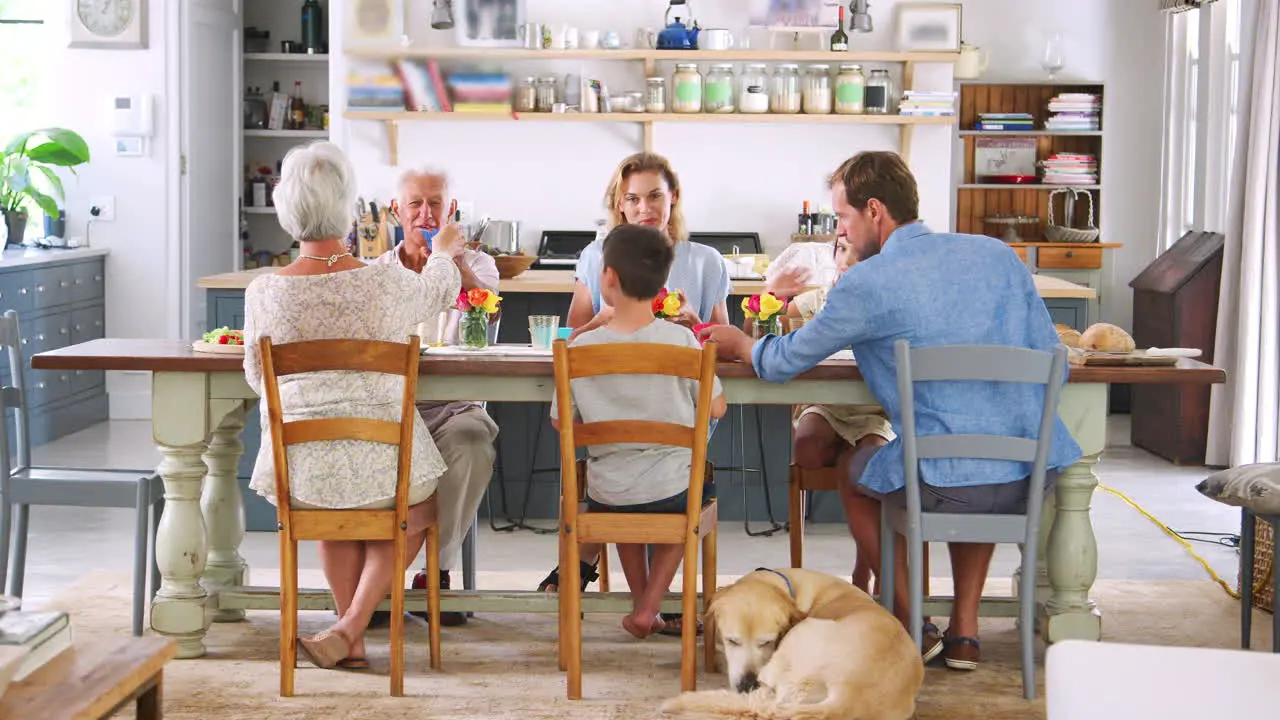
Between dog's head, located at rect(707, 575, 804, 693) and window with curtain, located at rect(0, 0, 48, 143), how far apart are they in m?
6.07

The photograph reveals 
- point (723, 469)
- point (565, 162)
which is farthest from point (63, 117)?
point (723, 469)

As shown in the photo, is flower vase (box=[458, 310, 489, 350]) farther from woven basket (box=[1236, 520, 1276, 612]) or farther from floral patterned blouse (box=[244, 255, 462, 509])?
woven basket (box=[1236, 520, 1276, 612])

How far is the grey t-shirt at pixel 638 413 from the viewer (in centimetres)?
327

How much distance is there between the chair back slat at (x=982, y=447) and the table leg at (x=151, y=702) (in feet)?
5.32

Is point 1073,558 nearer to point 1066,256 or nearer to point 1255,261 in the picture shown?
point 1255,261

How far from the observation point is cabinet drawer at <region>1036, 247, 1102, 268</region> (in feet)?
27.1

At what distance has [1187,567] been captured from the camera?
4.78 meters

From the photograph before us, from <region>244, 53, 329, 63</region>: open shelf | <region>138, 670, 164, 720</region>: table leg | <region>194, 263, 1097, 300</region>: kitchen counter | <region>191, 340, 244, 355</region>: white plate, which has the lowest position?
<region>138, 670, 164, 720</region>: table leg

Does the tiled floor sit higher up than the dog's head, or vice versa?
the dog's head

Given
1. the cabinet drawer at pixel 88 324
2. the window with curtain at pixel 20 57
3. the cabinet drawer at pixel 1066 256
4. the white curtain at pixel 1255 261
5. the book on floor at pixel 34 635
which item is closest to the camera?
the book on floor at pixel 34 635

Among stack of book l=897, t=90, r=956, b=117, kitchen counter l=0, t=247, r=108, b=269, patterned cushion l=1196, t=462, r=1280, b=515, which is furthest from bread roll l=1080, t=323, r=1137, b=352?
kitchen counter l=0, t=247, r=108, b=269

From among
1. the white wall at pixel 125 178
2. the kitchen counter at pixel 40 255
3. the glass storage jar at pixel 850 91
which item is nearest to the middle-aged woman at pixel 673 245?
the glass storage jar at pixel 850 91

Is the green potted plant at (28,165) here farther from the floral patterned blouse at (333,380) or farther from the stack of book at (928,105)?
the floral patterned blouse at (333,380)

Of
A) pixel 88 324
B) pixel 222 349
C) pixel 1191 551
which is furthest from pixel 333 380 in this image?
pixel 88 324
